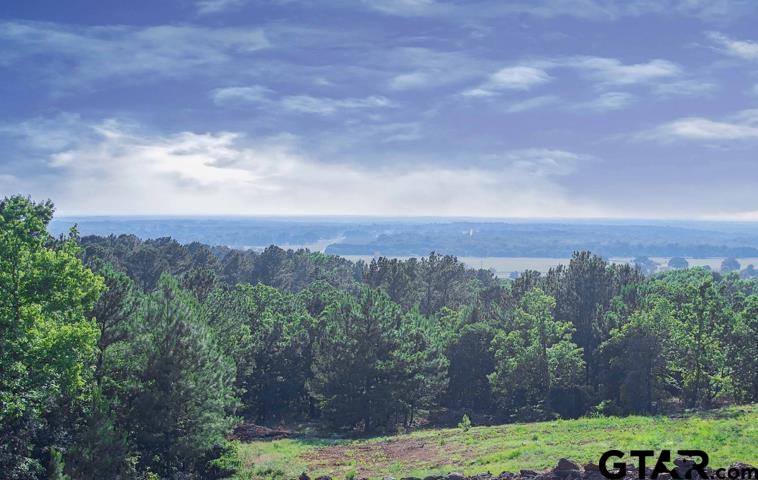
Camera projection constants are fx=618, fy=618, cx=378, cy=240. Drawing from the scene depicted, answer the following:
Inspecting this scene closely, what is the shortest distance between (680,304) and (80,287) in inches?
2313

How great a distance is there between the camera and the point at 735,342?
55438mm

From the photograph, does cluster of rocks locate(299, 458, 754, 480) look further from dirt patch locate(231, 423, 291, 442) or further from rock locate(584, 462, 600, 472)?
dirt patch locate(231, 423, 291, 442)

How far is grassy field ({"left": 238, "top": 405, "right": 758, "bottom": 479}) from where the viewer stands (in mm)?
27734

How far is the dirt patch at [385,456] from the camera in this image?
109ft

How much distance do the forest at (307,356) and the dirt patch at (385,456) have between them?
20.8 feet

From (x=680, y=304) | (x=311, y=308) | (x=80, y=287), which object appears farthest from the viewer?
(x=311, y=308)

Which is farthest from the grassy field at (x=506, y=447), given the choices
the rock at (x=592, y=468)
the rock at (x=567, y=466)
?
the rock at (x=592, y=468)

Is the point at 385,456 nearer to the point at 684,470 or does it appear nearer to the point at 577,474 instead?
the point at 577,474

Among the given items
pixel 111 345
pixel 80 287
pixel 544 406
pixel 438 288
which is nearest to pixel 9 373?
pixel 80 287

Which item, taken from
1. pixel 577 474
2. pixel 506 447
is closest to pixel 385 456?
pixel 506 447

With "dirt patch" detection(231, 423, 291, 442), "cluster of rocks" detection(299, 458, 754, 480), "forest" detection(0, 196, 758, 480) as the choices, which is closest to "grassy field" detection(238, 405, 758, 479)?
"cluster of rocks" detection(299, 458, 754, 480)

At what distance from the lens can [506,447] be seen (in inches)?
1344

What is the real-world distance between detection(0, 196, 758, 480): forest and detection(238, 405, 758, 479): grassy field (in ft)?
16.5

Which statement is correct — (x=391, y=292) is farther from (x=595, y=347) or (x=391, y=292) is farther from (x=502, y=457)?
(x=502, y=457)
